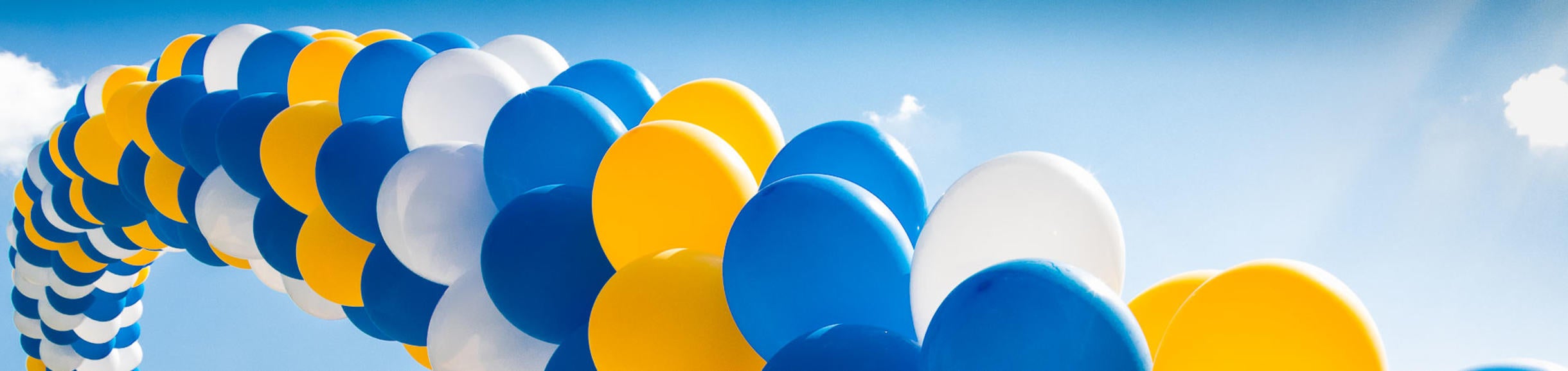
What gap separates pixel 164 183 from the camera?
393 cm

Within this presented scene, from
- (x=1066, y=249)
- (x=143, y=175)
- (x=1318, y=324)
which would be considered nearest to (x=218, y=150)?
(x=143, y=175)

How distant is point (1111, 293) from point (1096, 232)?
310 millimetres

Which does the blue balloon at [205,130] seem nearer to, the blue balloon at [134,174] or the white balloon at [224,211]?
the white balloon at [224,211]

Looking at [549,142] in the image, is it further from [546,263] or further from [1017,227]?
[1017,227]

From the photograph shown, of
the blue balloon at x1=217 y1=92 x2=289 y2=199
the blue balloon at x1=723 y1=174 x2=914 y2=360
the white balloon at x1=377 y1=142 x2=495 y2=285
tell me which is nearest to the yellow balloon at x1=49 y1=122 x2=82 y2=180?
the blue balloon at x1=217 y1=92 x2=289 y2=199

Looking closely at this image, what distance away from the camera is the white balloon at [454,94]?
280 centimetres

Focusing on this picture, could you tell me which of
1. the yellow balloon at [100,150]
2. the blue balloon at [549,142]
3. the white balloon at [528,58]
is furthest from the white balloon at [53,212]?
the blue balloon at [549,142]

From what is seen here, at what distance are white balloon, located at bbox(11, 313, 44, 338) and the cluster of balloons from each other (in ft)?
9.25

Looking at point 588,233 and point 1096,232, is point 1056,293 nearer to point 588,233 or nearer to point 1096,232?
point 1096,232

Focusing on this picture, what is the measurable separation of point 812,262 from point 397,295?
60.6 inches

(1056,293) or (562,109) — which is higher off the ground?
(562,109)

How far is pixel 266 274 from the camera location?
4.29 metres

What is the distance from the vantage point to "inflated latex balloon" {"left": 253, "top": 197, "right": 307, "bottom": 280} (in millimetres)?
3314

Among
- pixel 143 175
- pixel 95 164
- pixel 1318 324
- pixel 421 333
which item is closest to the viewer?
pixel 1318 324
